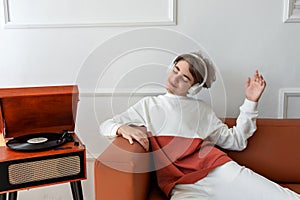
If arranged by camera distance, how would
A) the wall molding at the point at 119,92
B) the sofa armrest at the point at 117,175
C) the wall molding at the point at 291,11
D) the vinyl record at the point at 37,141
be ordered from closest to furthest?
the sofa armrest at the point at 117,175 < the vinyl record at the point at 37,141 < the wall molding at the point at 119,92 < the wall molding at the point at 291,11

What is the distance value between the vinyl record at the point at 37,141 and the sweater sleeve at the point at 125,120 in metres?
0.17

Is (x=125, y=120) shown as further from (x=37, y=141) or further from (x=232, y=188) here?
(x=232, y=188)

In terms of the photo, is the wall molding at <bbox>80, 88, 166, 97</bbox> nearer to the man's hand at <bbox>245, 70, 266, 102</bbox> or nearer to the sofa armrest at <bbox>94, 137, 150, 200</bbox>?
the sofa armrest at <bbox>94, 137, 150, 200</bbox>

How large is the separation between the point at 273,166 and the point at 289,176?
80 mm

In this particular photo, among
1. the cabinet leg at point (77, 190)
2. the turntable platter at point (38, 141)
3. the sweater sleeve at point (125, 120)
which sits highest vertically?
the sweater sleeve at point (125, 120)

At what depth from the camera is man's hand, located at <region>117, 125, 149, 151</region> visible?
4.65 feet

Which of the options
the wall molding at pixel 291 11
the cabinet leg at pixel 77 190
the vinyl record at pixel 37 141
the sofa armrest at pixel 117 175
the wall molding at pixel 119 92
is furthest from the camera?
the wall molding at pixel 291 11

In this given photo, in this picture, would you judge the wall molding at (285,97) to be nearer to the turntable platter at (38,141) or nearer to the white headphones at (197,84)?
the white headphones at (197,84)

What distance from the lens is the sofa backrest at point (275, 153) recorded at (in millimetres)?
1624

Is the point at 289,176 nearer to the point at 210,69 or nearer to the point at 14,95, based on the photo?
the point at 210,69

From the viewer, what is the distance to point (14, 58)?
1971mm

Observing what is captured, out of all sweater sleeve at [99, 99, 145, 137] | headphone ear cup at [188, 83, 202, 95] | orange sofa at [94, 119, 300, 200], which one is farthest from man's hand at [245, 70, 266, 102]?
sweater sleeve at [99, 99, 145, 137]

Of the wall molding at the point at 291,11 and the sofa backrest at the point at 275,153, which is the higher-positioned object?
the wall molding at the point at 291,11

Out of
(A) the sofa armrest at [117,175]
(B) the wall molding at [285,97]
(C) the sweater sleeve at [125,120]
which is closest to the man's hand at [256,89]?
(B) the wall molding at [285,97]
